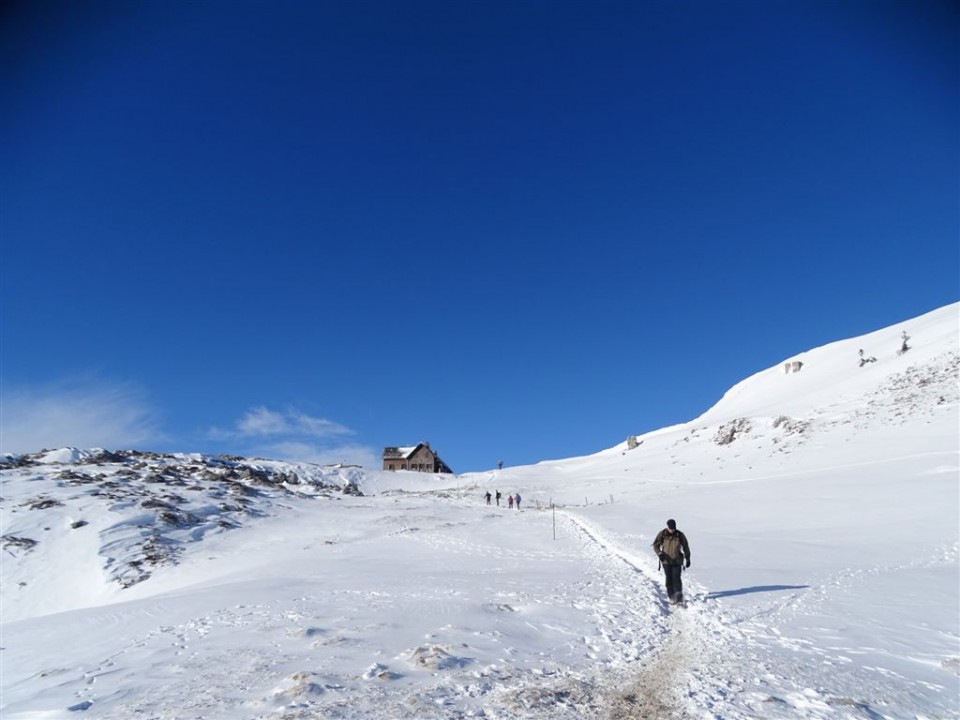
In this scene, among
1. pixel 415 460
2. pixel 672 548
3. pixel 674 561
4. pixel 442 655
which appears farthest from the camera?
pixel 415 460

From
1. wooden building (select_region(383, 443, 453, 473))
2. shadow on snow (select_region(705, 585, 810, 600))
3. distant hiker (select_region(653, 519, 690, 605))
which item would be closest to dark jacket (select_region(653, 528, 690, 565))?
distant hiker (select_region(653, 519, 690, 605))

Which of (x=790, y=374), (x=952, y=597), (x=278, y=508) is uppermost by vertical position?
(x=790, y=374)

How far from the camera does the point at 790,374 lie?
82.3 m

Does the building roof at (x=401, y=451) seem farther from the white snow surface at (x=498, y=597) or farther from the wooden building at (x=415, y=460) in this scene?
the white snow surface at (x=498, y=597)

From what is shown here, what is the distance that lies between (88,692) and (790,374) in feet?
296

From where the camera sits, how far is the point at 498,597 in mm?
13000

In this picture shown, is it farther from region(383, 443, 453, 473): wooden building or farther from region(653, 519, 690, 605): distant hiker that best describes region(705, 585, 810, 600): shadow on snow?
region(383, 443, 453, 473): wooden building

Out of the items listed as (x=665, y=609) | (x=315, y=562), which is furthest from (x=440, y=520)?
(x=665, y=609)

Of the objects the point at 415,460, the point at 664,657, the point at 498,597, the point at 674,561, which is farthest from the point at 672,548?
the point at 415,460

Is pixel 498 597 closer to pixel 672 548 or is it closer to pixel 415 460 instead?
pixel 672 548

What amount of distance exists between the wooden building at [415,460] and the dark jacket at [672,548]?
302 ft

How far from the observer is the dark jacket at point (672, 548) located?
1302 centimetres

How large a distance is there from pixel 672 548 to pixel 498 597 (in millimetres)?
4192

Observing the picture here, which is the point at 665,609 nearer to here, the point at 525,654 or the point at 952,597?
the point at 525,654
